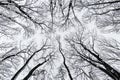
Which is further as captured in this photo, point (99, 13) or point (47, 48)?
point (47, 48)

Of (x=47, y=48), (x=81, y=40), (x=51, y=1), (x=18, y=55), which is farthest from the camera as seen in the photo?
(x=47, y=48)

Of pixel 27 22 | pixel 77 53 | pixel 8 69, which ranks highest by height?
pixel 27 22

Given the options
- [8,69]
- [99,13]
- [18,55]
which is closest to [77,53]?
[99,13]

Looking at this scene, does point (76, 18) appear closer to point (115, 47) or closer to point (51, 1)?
point (51, 1)

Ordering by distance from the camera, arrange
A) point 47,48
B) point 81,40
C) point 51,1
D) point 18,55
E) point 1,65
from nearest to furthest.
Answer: point 1,65 → point 18,55 → point 51,1 → point 81,40 → point 47,48

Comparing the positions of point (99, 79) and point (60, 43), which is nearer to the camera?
point (99, 79)

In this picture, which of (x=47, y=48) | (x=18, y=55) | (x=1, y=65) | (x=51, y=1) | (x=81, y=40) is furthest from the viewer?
(x=47, y=48)

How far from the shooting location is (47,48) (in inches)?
475

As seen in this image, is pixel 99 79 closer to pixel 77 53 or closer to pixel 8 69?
pixel 77 53

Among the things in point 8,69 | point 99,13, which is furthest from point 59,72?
point 99,13

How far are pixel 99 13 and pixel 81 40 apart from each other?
2841 mm

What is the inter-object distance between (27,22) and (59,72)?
4.95 m

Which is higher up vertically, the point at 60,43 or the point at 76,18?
the point at 76,18

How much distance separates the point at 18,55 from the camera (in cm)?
920
